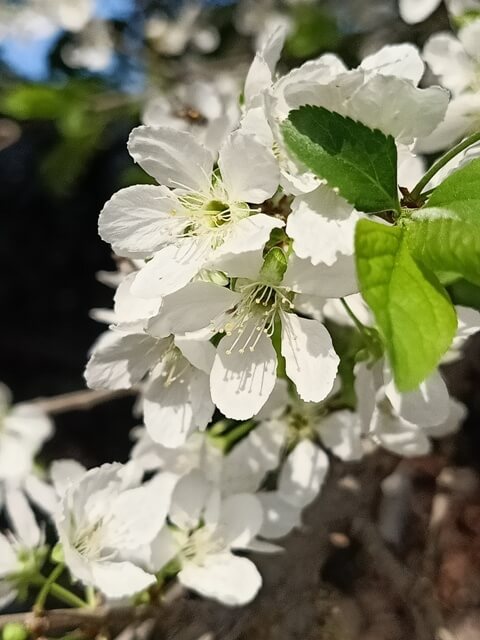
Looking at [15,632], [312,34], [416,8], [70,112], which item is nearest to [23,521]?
[15,632]

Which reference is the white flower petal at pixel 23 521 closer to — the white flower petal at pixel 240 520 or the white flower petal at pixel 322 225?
the white flower petal at pixel 240 520

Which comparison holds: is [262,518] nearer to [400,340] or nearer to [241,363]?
[241,363]

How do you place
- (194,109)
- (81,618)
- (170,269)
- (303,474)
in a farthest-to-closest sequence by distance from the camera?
(194,109) → (303,474) → (81,618) → (170,269)

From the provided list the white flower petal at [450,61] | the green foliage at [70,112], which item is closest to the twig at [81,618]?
the white flower petal at [450,61]

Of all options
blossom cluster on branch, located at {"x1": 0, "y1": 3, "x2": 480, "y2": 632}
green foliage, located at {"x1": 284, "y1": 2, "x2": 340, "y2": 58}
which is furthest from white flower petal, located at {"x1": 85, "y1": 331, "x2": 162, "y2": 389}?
green foliage, located at {"x1": 284, "y1": 2, "x2": 340, "y2": 58}

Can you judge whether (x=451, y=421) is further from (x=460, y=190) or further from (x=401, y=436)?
(x=460, y=190)

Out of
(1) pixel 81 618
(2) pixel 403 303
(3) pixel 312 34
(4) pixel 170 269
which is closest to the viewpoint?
(2) pixel 403 303

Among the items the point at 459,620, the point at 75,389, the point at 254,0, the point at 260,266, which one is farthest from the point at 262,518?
the point at 254,0
